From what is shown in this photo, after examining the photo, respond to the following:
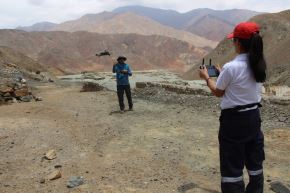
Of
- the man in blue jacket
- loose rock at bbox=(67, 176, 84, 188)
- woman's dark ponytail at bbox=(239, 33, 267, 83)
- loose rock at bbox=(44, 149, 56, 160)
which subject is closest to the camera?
woman's dark ponytail at bbox=(239, 33, 267, 83)

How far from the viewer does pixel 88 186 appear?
5434 mm

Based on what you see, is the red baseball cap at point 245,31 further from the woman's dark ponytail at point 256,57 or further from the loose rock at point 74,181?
the loose rock at point 74,181

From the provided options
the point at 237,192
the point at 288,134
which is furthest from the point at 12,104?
the point at 237,192

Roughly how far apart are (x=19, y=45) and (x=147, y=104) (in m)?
66.9

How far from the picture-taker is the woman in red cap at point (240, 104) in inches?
139

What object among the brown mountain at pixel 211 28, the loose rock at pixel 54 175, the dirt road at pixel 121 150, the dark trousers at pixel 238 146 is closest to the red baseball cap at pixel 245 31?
the dark trousers at pixel 238 146

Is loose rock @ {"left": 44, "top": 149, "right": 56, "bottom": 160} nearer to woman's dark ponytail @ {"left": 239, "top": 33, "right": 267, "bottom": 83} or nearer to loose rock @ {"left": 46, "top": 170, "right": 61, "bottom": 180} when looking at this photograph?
loose rock @ {"left": 46, "top": 170, "right": 61, "bottom": 180}

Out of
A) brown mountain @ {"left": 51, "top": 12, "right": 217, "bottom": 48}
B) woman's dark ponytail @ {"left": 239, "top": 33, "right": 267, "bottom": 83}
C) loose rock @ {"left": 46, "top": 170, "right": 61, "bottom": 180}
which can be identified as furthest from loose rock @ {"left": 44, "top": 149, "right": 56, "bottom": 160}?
brown mountain @ {"left": 51, "top": 12, "right": 217, "bottom": 48}

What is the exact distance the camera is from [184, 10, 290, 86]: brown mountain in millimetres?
22688

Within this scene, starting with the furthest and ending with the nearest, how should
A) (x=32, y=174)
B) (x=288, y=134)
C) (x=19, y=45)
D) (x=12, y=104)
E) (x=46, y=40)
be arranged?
(x=46, y=40) < (x=19, y=45) < (x=12, y=104) < (x=288, y=134) < (x=32, y=174)

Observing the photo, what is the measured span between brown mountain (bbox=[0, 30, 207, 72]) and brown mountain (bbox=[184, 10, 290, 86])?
3164 centimetres

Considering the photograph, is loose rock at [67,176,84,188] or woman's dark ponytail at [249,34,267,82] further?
loose rock at [67,176,84,188]

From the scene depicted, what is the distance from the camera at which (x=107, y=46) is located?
253 feet

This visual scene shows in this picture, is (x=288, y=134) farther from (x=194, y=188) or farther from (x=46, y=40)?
(x=46, y=40)
